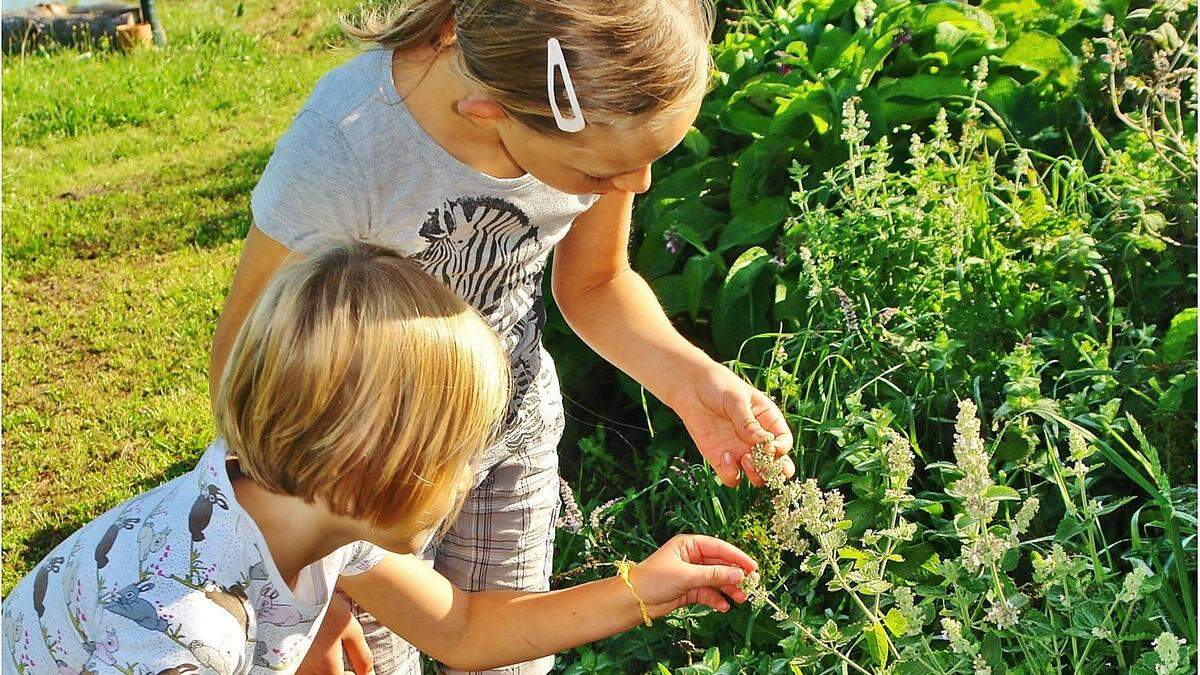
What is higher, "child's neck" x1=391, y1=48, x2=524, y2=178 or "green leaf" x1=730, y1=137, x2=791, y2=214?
"child's neck" x1=391, y1=48, x2=524, y2=178

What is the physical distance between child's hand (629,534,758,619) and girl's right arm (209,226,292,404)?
2.21ft

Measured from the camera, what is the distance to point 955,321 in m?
2.54

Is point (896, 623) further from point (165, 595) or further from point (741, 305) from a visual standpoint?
point (741, 305)

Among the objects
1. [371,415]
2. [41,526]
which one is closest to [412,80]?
[371,415]

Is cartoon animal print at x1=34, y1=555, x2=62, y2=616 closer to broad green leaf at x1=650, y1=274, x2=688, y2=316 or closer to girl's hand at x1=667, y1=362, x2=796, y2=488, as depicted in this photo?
girl's hand at x1=667, y1=362, x2=796, y2=488

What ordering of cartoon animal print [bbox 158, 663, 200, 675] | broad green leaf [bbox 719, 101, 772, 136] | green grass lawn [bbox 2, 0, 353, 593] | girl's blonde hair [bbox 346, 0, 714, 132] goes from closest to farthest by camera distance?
cartoon animal print [bbox 158, 663, 200, 675]
girl's blonde hair [bbox 346, 0, 714, 132]
broad green leaf [bbox 719, 101, 772, 136]
green grass lawn [bbox 2, 0, 353, 593]

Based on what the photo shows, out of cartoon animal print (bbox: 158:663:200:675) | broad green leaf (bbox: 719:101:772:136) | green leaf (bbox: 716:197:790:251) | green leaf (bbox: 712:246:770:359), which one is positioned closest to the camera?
cartoon animal print (bbox: 158:663:200:675)

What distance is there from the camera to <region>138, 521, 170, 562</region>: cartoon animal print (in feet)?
5.18

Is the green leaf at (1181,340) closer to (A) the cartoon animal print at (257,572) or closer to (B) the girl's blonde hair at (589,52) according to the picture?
(B) the girl's blonde hair at (589,52)

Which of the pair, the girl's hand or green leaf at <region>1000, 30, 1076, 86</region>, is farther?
green leaf at <region>1000, 30, 1076, 86</region>

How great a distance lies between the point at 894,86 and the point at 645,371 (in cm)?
132

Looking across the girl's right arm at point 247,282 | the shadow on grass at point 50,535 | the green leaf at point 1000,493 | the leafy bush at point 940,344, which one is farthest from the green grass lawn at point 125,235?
the green leaf at point 1000,493

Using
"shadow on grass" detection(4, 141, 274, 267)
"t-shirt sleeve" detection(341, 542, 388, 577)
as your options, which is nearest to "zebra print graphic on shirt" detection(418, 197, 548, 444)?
"t-shirt sleeve" detection(341, 542, 388, 577)

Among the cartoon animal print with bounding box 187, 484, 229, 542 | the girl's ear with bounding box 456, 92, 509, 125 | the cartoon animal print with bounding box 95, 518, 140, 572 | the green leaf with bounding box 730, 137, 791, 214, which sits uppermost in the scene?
the girl's ear with bounding box 456, 92, 509, 125
